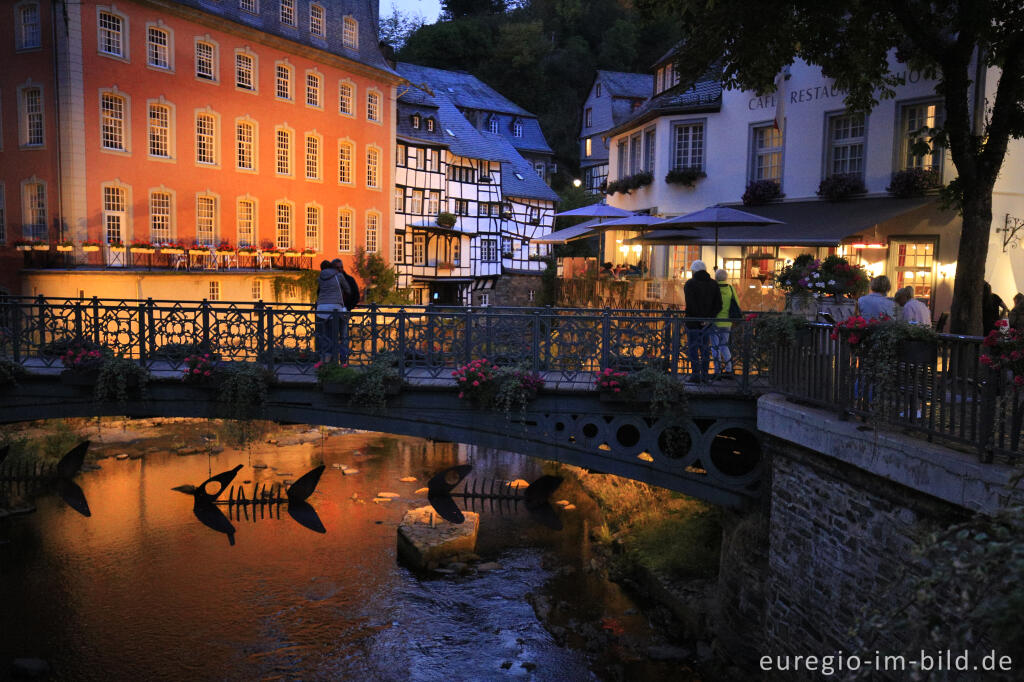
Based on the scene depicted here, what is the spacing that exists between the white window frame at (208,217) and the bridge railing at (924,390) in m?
24.3

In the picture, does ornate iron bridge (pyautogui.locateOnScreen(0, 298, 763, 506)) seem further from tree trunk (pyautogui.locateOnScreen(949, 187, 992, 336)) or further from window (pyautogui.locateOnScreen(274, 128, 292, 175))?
window (pyautogui.locateOnScreen(274, 128, 292, 175))

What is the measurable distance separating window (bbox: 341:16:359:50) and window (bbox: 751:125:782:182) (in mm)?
19510

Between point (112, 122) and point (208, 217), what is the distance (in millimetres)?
4470

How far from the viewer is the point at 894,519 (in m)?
7.46

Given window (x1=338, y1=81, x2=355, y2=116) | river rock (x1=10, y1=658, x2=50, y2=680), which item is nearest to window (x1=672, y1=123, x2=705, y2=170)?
window (x1=338, y1=81, x2=355, y2=116)

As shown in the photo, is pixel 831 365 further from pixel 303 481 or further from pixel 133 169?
pixel 133 169

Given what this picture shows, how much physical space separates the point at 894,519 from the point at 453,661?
23.4 feet

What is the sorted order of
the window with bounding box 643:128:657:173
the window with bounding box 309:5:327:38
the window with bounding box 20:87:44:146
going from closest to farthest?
the window with bounding box 643:128:657:173 → the window with bounding box 20:87:44:146 → the window with bounding box 309:5:327:38

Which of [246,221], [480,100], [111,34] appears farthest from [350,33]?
[480,100]

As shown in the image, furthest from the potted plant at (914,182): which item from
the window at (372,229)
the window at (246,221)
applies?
the window at (372,229)

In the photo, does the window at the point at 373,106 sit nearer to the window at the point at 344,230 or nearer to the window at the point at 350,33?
the window at the point at 350,33

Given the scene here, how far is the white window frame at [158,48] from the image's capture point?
89.3 ft

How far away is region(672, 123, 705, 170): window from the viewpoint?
23.5 metres

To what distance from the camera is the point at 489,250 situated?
47.2 meters
